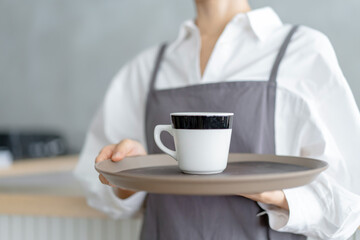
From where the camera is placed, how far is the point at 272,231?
2.99 feet

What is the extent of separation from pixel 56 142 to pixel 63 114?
6.8 inches

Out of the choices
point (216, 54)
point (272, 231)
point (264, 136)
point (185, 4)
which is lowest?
point (272, 231)

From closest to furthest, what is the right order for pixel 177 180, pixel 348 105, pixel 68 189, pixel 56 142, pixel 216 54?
pixel 177 180, pixel 348 105, pixel 216 54, pixel 68 189, pixel 56 142

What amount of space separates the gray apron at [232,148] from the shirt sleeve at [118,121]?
0.16 meters

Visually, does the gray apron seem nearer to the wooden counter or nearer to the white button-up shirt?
the white button-up shirt

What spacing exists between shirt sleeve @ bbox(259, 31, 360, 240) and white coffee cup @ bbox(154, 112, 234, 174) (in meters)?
0.22

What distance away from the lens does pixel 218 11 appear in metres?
1.06

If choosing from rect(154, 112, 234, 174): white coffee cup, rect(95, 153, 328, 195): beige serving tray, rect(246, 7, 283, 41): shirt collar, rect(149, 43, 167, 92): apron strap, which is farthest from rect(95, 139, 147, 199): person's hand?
rect(246, 7, 283, 41): shirt collar

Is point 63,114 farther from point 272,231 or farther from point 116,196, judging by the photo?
point 272,231

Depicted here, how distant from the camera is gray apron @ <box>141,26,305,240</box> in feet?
3.01

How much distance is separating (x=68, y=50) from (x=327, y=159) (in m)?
1.92

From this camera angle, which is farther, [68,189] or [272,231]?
[68,189]

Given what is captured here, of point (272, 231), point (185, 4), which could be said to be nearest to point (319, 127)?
point (272, 231)

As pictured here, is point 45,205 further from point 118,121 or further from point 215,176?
point 215,176
